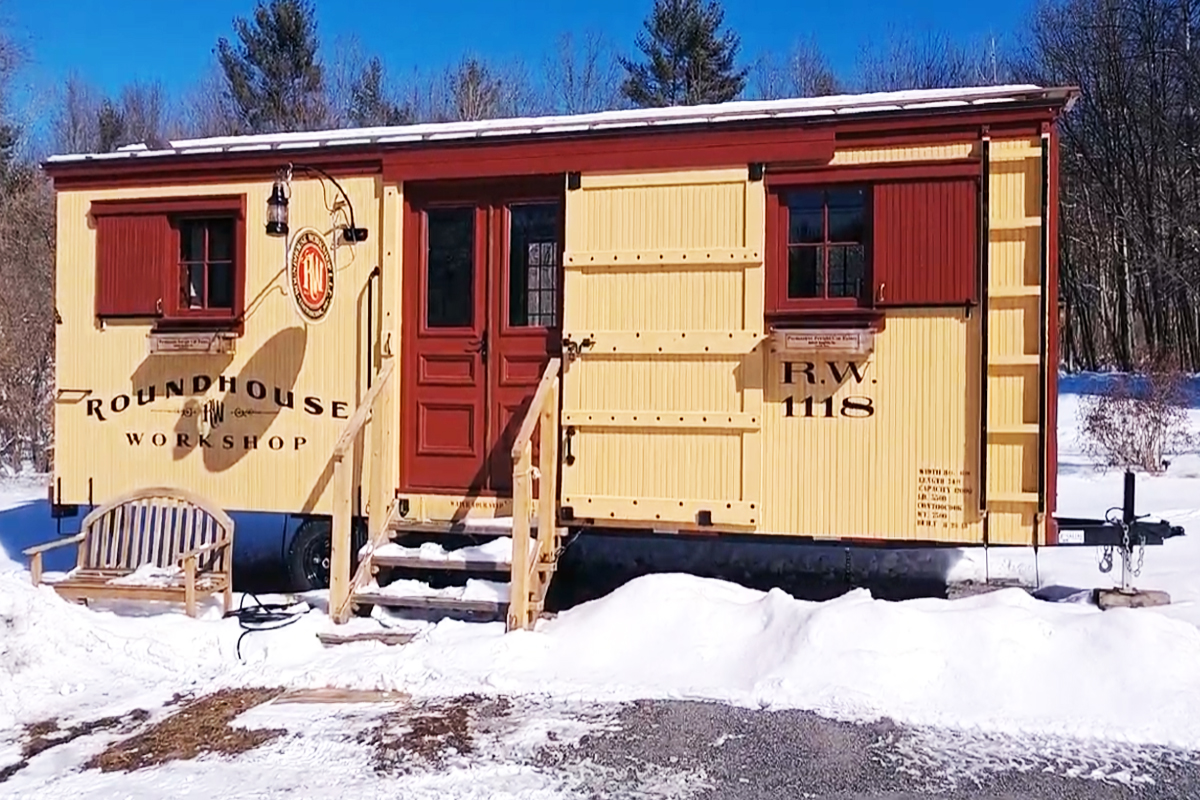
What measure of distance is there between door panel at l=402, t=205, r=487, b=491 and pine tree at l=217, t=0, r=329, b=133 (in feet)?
76.1

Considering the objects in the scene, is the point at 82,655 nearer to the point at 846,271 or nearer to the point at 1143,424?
the point at 846,271

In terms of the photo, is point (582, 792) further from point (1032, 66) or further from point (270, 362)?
point (1032, 66)

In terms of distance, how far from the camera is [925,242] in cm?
629

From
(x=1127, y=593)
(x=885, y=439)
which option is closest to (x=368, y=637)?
(x=885, y=439)

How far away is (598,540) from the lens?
29.9 ft

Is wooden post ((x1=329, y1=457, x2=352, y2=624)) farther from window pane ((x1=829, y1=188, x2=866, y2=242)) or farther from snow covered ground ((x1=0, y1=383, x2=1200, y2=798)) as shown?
window pane ((x1=829, y1=188, x2=866, y2=242))

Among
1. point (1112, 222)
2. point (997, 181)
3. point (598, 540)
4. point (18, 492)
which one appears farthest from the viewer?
point (1112, 222)

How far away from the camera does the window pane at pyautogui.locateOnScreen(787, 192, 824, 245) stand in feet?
21.5

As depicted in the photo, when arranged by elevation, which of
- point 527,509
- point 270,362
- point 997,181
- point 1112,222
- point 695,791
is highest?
point 1112,222

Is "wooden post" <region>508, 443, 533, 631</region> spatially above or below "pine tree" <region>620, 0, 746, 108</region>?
below

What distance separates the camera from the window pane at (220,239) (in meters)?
7.57

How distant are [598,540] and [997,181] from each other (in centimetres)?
442

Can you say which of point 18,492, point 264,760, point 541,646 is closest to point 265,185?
point 541,646

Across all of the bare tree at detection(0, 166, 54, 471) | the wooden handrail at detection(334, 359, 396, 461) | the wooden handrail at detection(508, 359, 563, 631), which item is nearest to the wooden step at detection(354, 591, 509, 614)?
the wooden handrail at detection(508, 359, 563, 631)
